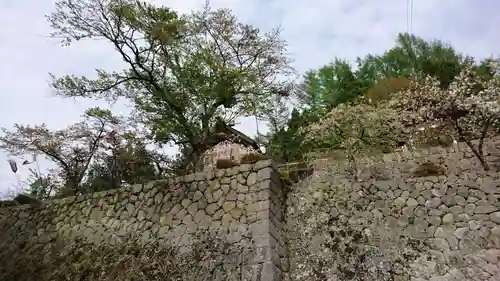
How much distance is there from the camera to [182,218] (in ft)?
23.0

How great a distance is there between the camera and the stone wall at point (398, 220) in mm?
5758

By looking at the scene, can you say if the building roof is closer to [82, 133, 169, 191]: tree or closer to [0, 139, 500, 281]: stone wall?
[82, 133, 169, 191]: tree

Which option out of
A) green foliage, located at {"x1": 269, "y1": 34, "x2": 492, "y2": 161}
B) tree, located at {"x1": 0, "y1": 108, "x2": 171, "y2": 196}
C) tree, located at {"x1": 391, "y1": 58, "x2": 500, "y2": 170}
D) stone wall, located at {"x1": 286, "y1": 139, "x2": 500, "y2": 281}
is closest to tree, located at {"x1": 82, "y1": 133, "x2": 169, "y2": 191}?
tree, located at {"x1": 0, "y1": 108, "x2": 171, "y2": 196}

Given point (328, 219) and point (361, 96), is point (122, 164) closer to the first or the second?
point (328, 219)

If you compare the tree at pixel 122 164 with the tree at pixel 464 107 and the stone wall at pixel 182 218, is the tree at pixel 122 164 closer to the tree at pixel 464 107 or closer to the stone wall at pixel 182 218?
the stone wall at pixel 182 218

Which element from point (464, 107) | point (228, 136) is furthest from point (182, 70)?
point (464, 107)

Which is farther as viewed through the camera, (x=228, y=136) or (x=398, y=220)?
(x=228, y=136)

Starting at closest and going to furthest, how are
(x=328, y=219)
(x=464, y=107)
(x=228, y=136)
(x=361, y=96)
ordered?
(x=328, y=219)
(x=464, y=107)
(x=228, y=136)
(x=361, y=96)

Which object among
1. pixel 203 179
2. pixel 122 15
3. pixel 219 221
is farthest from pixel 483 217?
pixel 122 15

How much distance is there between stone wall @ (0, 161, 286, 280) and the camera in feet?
20.6

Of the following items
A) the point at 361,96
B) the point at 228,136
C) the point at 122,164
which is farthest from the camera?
the point at 361,96

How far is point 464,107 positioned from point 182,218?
4.52m

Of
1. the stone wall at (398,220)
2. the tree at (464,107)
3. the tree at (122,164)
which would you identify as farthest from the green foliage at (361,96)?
the tree at (122,164)

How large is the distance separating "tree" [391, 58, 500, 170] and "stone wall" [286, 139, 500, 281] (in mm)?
334
